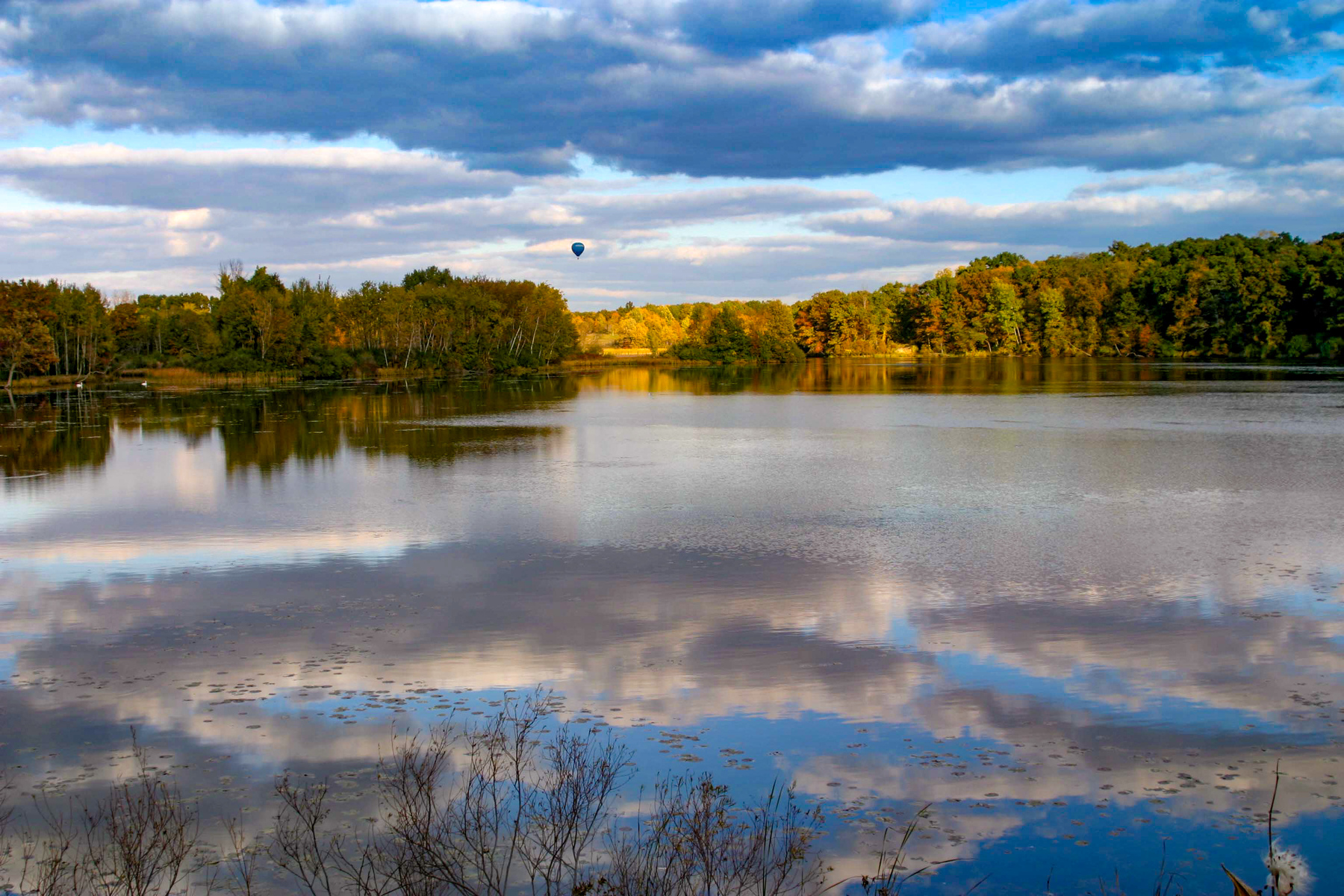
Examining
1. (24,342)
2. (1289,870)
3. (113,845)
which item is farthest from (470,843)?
(24,342)

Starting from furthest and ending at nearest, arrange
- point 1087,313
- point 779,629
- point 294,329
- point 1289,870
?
point 1087,313, point 294,329, point 779,629, point 1289,870

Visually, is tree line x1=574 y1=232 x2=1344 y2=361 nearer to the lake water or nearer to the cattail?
the lake water

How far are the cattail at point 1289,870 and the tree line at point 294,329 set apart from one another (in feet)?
192

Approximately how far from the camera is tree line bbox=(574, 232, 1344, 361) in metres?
83.6

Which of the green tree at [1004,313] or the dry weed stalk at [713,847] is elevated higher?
the green tree at [1004,313]

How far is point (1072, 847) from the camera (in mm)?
5391

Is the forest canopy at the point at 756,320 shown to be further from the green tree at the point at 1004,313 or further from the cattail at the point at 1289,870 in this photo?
the cattail at the point at 1289,870

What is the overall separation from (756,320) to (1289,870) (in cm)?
11124

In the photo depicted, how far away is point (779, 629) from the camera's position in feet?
30.1

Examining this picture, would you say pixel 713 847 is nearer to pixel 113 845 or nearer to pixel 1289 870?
pixel 1289 870

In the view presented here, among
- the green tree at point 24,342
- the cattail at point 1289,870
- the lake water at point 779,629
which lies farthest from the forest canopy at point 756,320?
the cattail at point 1289,870

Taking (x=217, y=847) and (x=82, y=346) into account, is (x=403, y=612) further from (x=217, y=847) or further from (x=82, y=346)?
(x=82, y=346)

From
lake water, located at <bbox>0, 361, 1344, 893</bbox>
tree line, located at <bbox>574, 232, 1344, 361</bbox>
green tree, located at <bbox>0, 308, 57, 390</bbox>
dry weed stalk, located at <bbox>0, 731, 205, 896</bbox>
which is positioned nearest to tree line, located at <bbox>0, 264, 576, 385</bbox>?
green tree, located at <bbox>0, 308, 57, 390</bbox>

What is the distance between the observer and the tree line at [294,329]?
60.3 m
